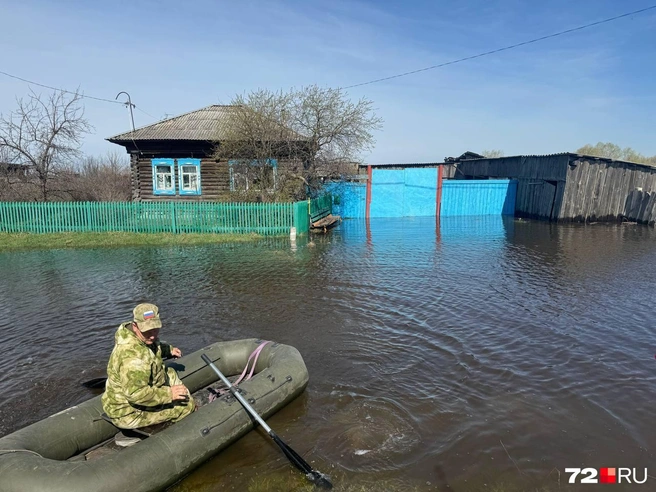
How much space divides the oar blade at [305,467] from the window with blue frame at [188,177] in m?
18.1

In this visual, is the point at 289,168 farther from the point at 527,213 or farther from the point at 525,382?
the point at 525,382

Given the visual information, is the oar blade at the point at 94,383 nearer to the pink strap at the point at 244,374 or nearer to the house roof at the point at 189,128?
the pink strap at the point at 244,374

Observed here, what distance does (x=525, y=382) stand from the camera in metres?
5.72

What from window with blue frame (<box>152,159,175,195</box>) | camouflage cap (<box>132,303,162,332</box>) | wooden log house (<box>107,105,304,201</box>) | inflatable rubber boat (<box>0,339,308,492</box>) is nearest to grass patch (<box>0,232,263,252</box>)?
wooden log house (<box>107,105,304,201</box>)

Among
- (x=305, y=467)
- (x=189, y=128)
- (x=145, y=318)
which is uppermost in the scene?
(x=189, y=128)

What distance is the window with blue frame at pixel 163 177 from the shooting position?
68.5ft

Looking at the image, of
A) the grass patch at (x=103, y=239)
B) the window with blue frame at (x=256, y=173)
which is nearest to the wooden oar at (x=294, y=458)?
the grass patch at (x=103, y=239)

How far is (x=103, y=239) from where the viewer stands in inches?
623

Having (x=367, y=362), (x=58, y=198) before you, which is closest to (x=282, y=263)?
(x=367, y=362)

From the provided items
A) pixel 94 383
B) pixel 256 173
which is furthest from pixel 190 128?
pixel 94 383

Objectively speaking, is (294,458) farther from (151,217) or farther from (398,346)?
(151,217)

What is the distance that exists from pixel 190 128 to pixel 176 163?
175cm

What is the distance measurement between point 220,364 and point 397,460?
263cm

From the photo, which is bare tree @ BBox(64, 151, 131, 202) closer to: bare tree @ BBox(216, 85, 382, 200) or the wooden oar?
bare tree @ BBox(216, 85, 382, 200)
